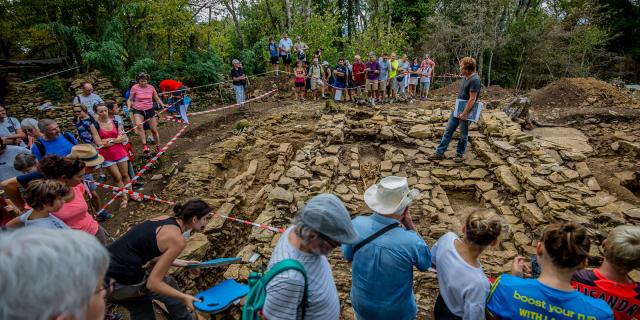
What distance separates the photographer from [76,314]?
45.6 inches

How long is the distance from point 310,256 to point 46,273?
1303 millimetres

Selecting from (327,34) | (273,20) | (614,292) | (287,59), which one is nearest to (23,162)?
(614,292)

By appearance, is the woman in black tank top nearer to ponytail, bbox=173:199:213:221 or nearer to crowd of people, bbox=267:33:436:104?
ponytail, bbox=173:199:213:221

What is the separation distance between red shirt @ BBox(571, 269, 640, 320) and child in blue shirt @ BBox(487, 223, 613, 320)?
0.40 meters

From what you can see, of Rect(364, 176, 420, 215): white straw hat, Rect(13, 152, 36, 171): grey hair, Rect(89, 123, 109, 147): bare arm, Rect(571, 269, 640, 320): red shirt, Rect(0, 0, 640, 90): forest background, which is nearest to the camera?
Rect(571, 269, 640, 320): red shirt

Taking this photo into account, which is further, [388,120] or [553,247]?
[388,120]

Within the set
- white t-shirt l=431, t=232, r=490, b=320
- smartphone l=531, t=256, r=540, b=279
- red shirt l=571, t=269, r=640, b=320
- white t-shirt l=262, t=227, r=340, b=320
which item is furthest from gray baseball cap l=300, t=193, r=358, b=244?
red shirt l=571, t=269, r=640, b=320

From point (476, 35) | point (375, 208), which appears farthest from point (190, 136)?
point (476, 35)

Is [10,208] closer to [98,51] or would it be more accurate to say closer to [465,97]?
[465,97]

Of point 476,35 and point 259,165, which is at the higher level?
point 476,35

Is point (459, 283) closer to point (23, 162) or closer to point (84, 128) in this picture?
point (23, 162)

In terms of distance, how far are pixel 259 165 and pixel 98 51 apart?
8.66 m

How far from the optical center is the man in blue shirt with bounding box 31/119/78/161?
15.8 ft

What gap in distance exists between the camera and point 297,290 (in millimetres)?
1904
